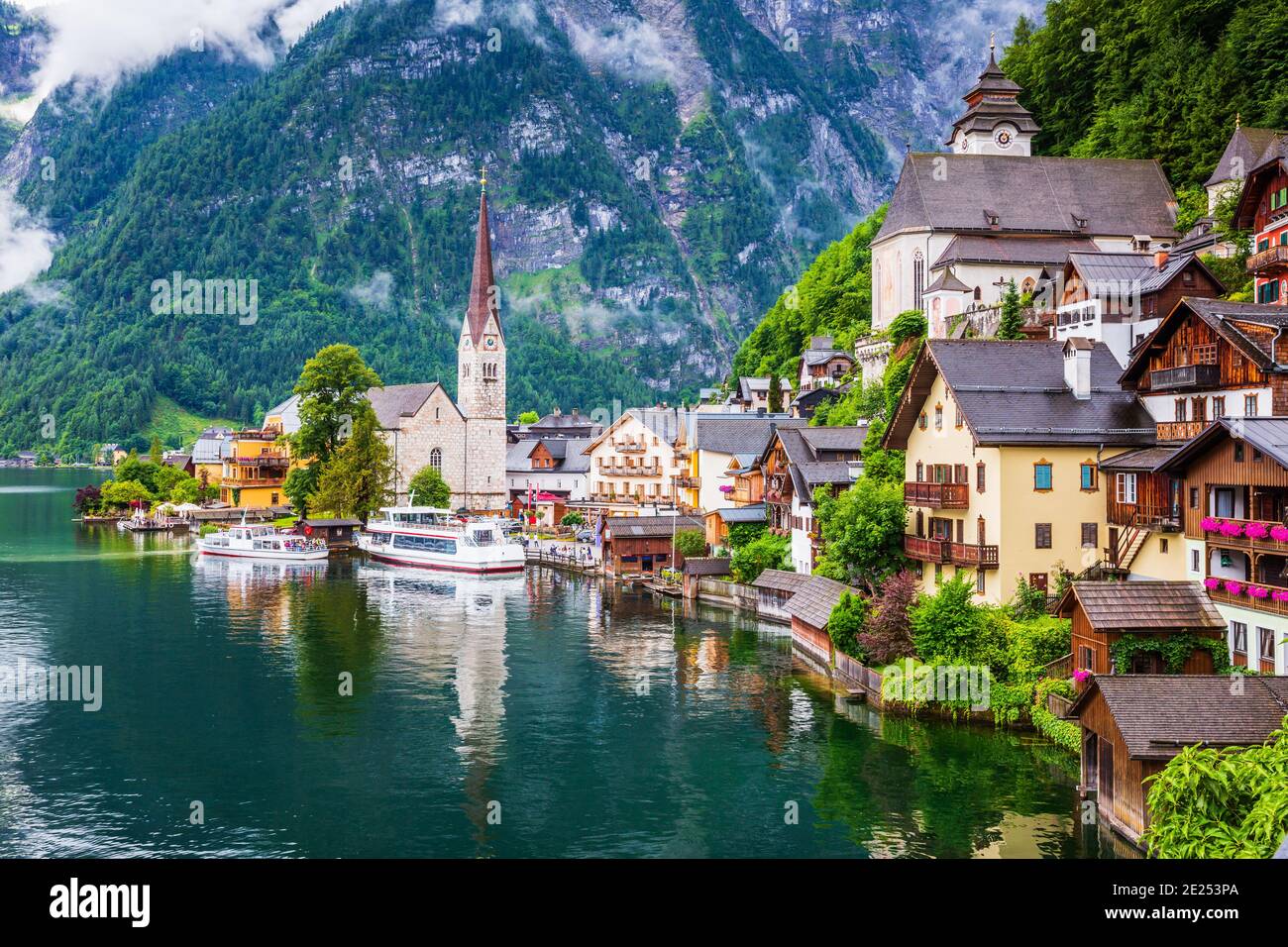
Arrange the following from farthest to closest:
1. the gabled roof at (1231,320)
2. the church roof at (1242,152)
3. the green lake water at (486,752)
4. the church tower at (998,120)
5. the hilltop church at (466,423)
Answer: the hilltop church at (466,423)
the church tower at (998,120)
the church roof at (1242,152)
the gabled roof at (1231,320)
the green lake water at (486,752)

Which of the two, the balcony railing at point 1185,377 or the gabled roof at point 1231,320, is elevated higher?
the gabled roof at point 1231,320

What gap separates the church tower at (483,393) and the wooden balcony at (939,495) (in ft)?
266

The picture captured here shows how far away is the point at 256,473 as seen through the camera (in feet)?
405

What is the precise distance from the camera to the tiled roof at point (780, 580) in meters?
54.8

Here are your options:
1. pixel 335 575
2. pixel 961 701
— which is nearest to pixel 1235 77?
pixel 961 701

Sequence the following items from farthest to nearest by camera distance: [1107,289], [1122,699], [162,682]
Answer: [1107,289] → [162,682] → [1122,699]

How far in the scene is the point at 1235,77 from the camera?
229 feet

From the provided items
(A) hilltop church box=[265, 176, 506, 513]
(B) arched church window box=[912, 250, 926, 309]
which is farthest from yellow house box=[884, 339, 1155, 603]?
(A) hilltop church box=[265, 176, 506, 513]

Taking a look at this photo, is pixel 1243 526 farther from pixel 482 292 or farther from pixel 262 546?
pixel 482 292

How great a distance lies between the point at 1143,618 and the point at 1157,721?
704 centimetres

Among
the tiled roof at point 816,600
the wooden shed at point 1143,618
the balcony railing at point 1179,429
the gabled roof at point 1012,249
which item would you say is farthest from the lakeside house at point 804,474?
the wooden shed at point 1143,618

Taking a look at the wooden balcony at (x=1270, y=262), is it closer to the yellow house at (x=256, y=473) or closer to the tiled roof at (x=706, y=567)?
the tiled roof at (x=706, y=567)
